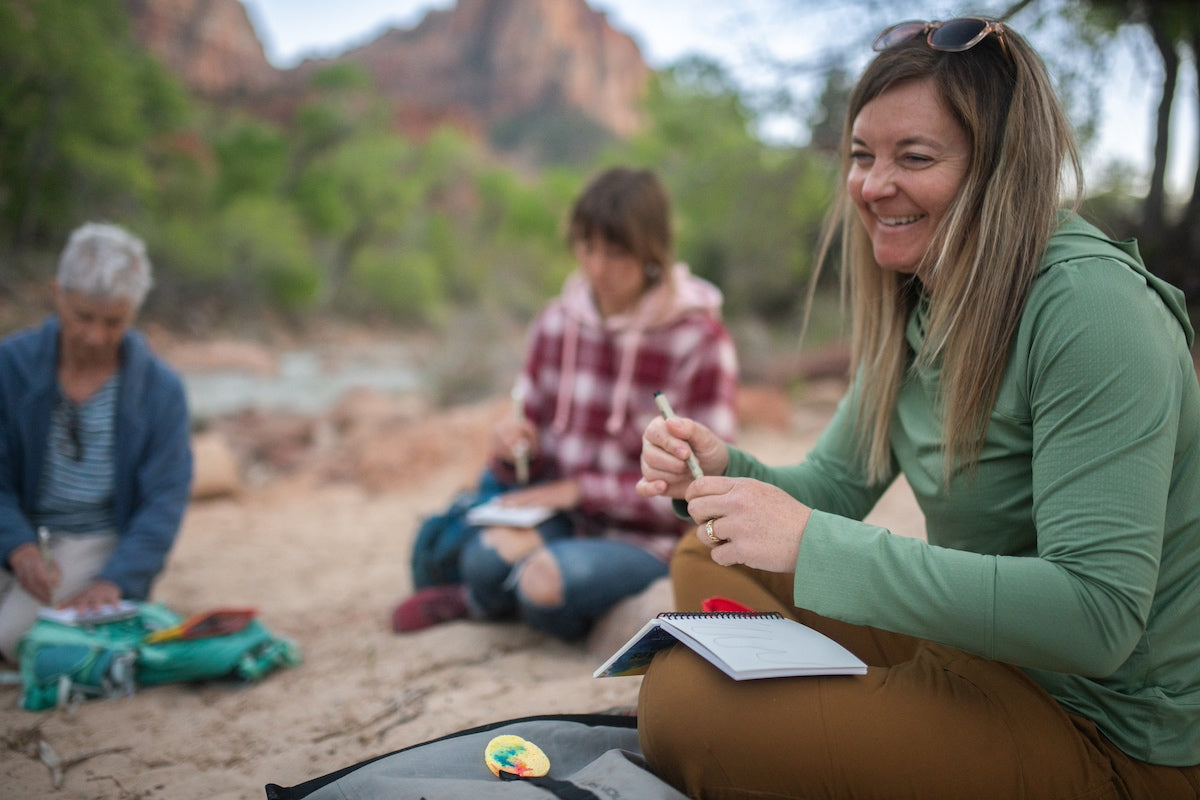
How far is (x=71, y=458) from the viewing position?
3.01 meters

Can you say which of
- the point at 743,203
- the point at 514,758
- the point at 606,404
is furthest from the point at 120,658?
the point at 743,203

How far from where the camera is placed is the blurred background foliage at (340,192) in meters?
8.60

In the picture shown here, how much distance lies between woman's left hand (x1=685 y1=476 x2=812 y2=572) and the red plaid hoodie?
4.72 feet

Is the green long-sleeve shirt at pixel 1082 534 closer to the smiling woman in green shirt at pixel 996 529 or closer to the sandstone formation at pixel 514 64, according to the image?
the smiling woman in green shirt at pixel 996 529

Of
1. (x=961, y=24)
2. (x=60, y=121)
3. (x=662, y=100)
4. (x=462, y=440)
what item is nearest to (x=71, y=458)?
(x=961, y=24)

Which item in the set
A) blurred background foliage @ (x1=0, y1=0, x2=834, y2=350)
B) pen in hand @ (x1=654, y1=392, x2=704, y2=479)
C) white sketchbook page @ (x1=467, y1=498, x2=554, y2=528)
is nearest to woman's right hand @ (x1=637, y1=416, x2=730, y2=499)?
pen in hand @ (x1=654, y1=392, x2=704, y2=479)

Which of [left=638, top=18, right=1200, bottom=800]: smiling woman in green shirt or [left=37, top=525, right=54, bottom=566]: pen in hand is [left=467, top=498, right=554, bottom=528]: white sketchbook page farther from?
[left=638, top=18, right=1200, bottom=800]: smiling woman in green shirt

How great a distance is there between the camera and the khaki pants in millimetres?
2795

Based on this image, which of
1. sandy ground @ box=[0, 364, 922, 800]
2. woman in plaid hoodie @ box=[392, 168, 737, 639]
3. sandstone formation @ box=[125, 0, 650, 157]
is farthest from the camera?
sandstone formation @ box=[125, 0, 650, 157]

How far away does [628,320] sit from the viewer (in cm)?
314

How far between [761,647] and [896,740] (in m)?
0.26

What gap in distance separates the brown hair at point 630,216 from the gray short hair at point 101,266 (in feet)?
4.92

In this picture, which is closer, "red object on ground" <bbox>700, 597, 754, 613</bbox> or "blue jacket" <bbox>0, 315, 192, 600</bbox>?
"red object on ground" <bbox>700, 597, 754, 613</bbox>

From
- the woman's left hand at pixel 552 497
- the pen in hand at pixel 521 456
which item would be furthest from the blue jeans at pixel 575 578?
the pen in hand at pixel 521 456
